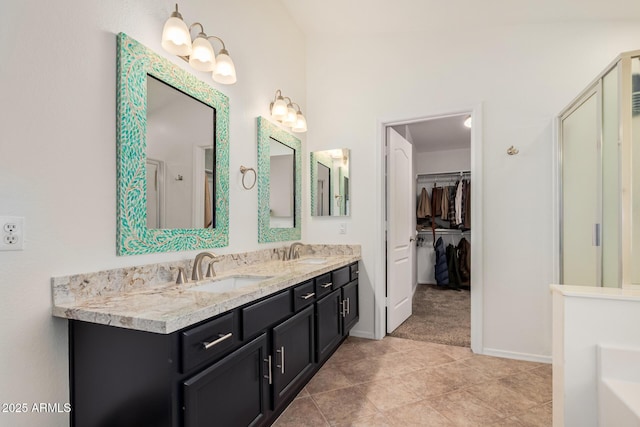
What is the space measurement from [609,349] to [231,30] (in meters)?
2.65

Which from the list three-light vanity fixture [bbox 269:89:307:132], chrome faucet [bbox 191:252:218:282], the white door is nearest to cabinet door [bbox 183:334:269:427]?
chrome faucet [bbox 191:252:218:282]

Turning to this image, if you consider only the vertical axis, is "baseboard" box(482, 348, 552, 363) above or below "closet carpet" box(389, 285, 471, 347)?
above

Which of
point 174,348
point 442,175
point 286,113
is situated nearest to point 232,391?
point 174,348

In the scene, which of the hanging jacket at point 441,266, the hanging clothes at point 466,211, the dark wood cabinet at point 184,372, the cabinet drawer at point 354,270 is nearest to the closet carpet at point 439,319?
the hanging jacket at point 441,266

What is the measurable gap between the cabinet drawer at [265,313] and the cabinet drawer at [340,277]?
692mm

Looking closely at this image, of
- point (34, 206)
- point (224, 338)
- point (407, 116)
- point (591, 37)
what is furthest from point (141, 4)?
point (591, 37)

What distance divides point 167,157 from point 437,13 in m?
2.41

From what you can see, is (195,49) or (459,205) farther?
(459,205)

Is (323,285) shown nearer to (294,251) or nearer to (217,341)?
(294,251)

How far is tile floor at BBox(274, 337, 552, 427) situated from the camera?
70.8 inches

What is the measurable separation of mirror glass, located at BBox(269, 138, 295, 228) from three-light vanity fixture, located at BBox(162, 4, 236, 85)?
84 cm

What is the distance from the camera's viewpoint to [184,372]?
3.55 feet

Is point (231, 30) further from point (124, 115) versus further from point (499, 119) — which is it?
point (499, 119)

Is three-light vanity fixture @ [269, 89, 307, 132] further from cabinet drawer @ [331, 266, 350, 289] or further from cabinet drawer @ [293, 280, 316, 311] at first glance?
cabinet drawer @ [293, 280, 316, 311]
